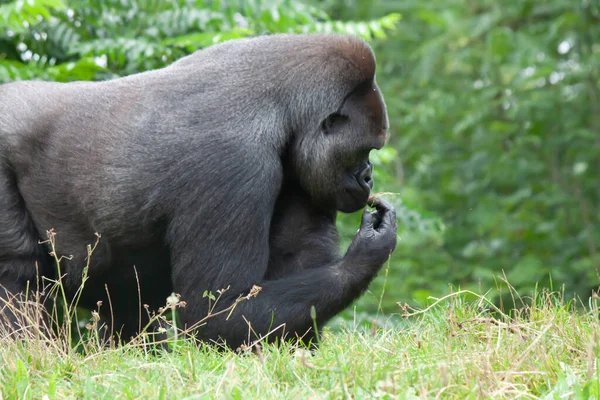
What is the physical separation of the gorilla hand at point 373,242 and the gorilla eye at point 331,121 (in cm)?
43

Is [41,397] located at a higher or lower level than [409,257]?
higher

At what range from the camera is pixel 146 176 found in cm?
370

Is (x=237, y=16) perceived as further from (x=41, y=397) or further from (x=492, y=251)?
(x=492, y=251)

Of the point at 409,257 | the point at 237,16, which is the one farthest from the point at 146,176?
the point at 409,257

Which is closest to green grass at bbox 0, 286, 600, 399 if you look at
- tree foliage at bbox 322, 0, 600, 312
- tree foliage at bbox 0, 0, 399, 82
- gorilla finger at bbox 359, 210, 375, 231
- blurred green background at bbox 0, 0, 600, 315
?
gorilla finger at bbox 359, 210, 375, 231

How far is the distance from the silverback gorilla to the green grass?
0.58m

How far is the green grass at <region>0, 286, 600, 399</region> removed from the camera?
2.48 metres

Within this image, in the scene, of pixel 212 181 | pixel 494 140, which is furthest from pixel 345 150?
pixel 494 140

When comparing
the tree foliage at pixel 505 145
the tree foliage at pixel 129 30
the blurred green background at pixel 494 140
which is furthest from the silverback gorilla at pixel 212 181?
the tree foliage at pixel 505 145

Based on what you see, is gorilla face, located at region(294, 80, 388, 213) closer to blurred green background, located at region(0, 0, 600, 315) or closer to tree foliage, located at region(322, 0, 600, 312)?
blurred green background, located at region(0, 0, 600, 315)

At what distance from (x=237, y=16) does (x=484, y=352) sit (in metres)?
4.55

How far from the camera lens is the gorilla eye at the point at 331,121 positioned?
4012 mm

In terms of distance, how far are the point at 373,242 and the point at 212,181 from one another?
31.6 inches

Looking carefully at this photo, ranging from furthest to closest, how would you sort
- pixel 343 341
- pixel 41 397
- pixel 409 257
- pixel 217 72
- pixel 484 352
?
pixel 409 257 → pixel 217 72 → pixel 343 341 → pixel 484 352 → pixel 41 397
